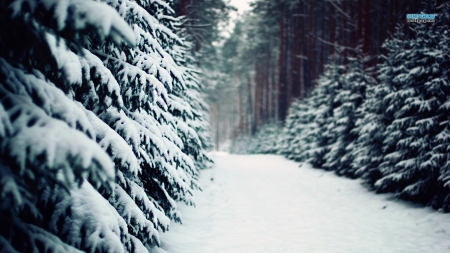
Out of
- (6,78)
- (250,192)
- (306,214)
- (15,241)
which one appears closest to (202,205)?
(250,192)

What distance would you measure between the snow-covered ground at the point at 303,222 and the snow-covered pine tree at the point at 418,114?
2.13ft

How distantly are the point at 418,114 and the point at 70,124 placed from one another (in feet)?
24.4

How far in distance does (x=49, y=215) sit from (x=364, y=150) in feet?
27.4

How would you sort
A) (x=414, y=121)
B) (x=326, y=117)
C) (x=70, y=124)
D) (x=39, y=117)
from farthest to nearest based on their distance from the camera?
(x=326, y=117) → (x=414, y=121) → (x=70, y=124) → (x=39, y=117)

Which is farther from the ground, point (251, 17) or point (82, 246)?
point (251, 17)

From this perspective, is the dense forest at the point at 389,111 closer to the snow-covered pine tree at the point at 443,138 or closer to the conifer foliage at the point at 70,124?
the snow-covered pine tree at the point at 443,138

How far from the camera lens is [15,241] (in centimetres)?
168

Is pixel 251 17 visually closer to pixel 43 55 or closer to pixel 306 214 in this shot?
pixel 306 214

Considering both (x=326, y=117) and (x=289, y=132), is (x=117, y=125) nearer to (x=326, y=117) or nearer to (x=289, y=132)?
(x=326, y=117)

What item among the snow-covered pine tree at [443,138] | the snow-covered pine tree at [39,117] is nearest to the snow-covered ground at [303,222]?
the snow-covered pine tree at [443,138]

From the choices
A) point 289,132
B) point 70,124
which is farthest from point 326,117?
point 70,124

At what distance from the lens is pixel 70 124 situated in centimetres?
171

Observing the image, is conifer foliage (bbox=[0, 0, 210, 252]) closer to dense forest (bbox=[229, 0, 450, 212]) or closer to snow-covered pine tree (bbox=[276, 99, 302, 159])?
dense forest (bbox=[229, 0, 450, 212])

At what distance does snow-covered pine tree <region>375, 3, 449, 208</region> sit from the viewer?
604 centimetres
